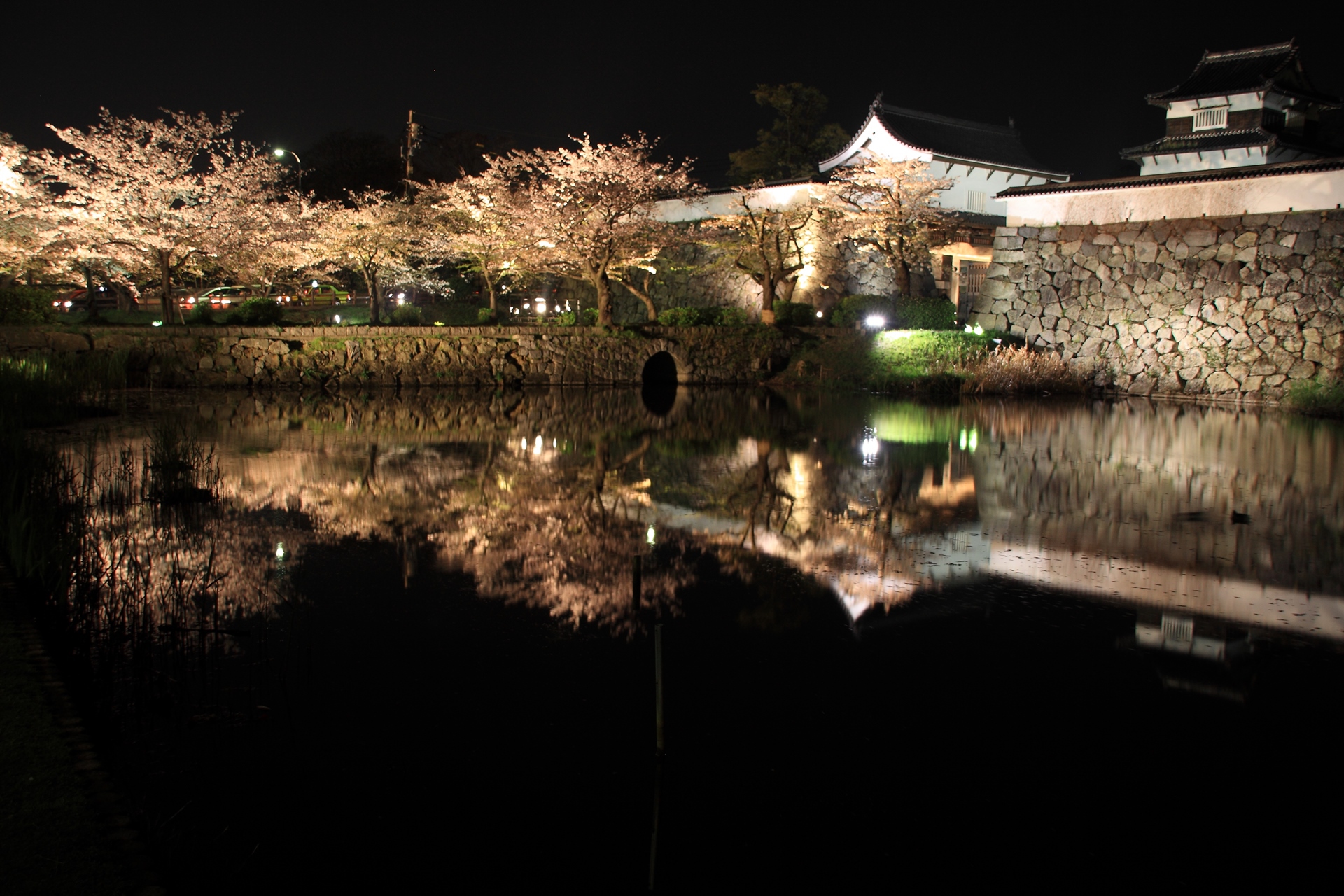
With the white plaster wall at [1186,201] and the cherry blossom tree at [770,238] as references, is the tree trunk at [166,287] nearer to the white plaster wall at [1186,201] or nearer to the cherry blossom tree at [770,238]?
the cherry blossom tree at [770,238]

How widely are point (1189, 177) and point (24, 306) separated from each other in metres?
27.5

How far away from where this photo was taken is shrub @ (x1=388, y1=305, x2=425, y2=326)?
2767cm

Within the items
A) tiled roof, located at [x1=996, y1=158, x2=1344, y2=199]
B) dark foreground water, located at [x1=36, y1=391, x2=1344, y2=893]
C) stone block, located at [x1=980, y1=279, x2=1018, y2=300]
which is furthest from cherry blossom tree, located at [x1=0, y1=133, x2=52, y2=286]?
tiled roof, located at [x1=996, y1=158, x2=1344, y2=199]

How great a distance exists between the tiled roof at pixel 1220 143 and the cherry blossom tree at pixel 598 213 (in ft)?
43.5

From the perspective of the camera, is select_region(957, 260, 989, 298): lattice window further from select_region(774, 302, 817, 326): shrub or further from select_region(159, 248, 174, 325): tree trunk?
select_region(159, 248, 174, 325): tree trunk

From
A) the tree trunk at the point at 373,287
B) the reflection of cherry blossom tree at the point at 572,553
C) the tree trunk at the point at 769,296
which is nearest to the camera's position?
the reflection of cherry blossom tree at the point at 572,553

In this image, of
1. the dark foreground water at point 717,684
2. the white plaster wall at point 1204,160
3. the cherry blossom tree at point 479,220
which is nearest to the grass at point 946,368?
the white plaster wall at point 1204,160

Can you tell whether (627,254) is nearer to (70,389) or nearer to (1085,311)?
(1085,311)

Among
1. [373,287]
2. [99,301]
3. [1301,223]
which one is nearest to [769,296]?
[373,287]

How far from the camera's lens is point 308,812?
11.6ft

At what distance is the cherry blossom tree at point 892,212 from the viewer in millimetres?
27719

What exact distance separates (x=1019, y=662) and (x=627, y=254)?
74.5 ft

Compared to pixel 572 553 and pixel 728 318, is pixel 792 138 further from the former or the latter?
pixel 572 553

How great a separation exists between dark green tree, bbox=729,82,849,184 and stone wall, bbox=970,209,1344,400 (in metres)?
16.1
